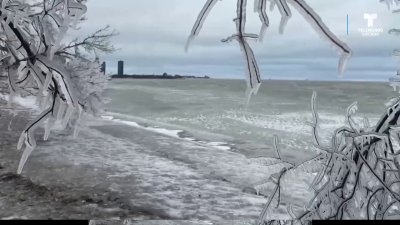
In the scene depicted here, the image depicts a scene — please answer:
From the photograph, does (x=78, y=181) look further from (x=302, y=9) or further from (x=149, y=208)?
(x=302, y=9)

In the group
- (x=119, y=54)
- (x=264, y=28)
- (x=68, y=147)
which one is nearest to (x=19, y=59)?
(x=119, y=54)

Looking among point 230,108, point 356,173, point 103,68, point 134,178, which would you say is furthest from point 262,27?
point 134,178

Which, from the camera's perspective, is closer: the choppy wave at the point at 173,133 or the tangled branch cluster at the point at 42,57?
the tangled branch cluster at the point at 42,57

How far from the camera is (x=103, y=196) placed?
7.33ft

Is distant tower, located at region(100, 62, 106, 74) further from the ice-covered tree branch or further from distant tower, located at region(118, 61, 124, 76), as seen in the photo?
the ice-covered tree branch

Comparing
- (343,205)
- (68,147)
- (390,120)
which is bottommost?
(68,147)

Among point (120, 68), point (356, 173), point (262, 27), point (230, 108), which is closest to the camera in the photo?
point (262, 27)

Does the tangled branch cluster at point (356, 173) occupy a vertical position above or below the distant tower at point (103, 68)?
below

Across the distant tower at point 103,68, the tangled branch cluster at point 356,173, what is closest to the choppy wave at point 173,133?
the distant tower at point 103,68

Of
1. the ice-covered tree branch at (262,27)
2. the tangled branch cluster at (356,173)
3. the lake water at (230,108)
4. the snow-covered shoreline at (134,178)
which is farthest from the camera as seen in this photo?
the snow-covered shoreline at (134,178)

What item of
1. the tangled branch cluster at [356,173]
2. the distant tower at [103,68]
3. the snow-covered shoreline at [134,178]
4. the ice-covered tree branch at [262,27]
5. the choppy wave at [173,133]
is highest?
the ice-covered tree branch at [262,27]

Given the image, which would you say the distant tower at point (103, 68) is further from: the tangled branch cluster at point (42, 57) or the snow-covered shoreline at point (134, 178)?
the snow-covered shoreline at point (134, 178)

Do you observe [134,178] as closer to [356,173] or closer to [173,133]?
[173,133]

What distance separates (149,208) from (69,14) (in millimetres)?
1453
